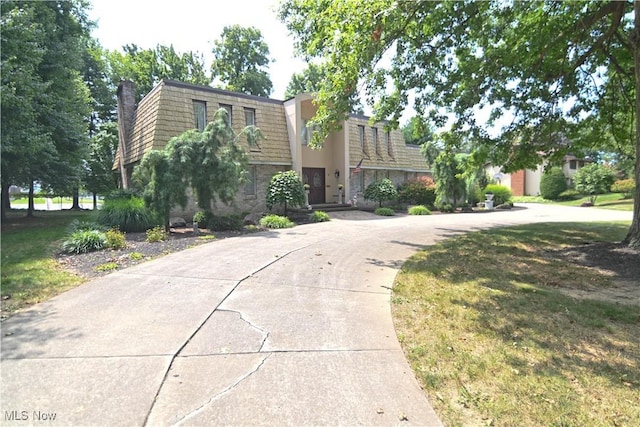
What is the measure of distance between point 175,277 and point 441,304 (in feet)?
14.4

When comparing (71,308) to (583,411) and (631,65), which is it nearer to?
(583,411)

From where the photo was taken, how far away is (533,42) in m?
8.24

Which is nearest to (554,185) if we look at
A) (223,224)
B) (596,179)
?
(596,179)

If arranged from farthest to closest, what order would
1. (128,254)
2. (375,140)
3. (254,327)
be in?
(375,140) < (128,254) < (254,327)

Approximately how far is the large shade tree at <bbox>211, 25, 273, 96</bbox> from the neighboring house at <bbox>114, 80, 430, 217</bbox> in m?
18.2

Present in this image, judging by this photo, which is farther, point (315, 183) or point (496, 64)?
point (315, 183)

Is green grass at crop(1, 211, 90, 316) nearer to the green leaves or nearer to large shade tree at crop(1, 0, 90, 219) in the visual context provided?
large shade tree at crop(1, 0, 90, 219)

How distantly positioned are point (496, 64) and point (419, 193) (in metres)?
13.3

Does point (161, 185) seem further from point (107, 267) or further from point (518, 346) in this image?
point (518, 346)

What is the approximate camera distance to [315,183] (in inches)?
776

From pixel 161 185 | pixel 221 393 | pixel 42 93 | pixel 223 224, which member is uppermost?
pixel 42 93

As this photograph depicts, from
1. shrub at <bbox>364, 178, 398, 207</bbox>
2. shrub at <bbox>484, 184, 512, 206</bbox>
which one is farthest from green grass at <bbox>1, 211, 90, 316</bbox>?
shrub at <bbox>484, 184, 512, 206</bbox>

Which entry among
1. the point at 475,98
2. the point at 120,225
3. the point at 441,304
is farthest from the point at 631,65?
the point at 120,225

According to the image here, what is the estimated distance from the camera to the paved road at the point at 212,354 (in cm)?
244
